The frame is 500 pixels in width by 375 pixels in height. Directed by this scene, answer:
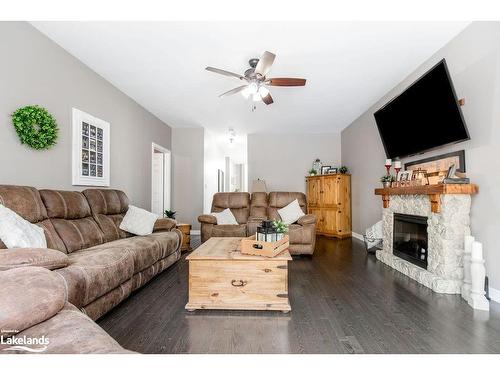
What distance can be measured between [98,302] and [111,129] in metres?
2.67

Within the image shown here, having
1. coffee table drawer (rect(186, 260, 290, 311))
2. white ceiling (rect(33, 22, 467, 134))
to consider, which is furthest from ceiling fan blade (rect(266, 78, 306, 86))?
coffee table drawer (rect(186, 260, 290, 311))

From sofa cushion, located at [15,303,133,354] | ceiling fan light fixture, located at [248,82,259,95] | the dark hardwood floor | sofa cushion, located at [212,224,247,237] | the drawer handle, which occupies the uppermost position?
ceiling fan light fixture, located at [248,82,259,95]

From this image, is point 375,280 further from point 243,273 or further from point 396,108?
point 396,108

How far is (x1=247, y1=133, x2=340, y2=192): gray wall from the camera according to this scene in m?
7.09

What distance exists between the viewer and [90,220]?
3.01 m

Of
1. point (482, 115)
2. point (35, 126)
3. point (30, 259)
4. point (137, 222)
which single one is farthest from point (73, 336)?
point (482, 115)

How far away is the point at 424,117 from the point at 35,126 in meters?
3.90

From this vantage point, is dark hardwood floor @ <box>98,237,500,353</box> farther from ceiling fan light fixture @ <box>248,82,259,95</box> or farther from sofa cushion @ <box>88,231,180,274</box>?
ceiling fan light fixture @ <box>248,82,259,95</box>

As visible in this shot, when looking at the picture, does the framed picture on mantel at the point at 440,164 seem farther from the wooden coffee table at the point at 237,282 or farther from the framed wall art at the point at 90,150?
the framed wall art at the point at 90,150

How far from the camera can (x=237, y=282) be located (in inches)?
89.2

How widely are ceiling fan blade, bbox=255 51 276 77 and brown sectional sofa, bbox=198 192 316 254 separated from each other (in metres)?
2.37

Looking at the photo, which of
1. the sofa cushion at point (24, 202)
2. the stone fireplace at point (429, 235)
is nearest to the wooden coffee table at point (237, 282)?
the sofa cushion at point (24, 202)

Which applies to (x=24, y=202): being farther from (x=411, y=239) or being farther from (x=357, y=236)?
(x=357, y=236)

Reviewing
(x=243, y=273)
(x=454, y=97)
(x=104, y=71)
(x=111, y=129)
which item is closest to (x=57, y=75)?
(x=104, y=71)
